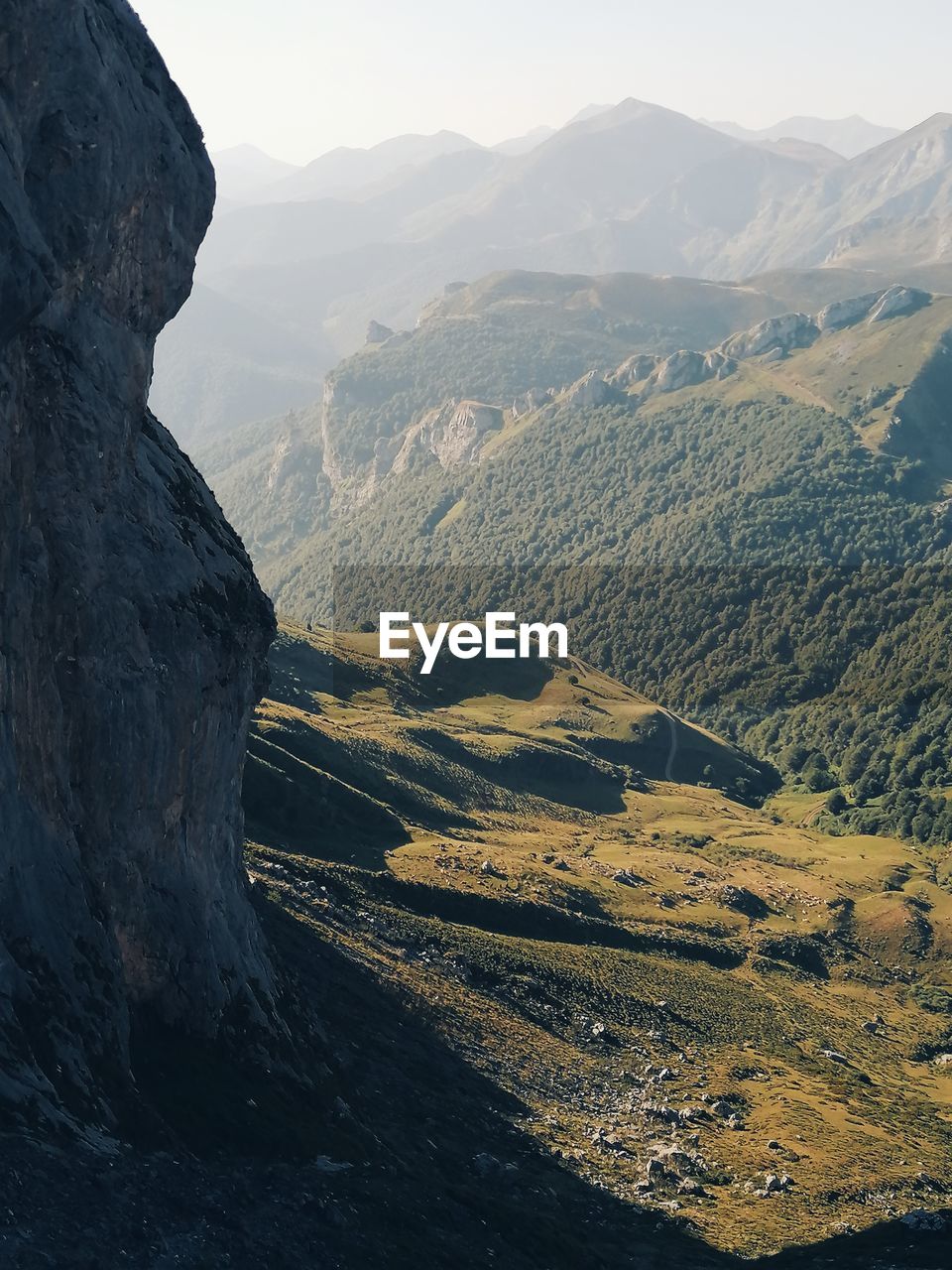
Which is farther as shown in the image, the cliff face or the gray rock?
the gray rock

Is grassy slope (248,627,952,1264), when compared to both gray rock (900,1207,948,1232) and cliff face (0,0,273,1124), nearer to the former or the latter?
gray rock (900,1207,948,1232)

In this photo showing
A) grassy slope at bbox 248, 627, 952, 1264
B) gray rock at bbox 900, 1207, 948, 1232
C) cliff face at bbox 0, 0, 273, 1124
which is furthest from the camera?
grassy slope at bbox 248, 627, 952, 1264

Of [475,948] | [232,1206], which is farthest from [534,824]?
[232,1206]

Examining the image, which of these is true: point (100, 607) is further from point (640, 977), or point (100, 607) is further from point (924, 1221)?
point (640, 977)

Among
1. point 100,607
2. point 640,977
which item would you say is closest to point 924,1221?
point 640,977

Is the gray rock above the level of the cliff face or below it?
below

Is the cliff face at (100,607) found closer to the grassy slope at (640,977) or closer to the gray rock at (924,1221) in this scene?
the grassy slope at (640,977)

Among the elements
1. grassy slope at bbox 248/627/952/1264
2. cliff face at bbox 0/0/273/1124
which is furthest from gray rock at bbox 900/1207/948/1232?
cliff face at bbox 0/0/273/1124
